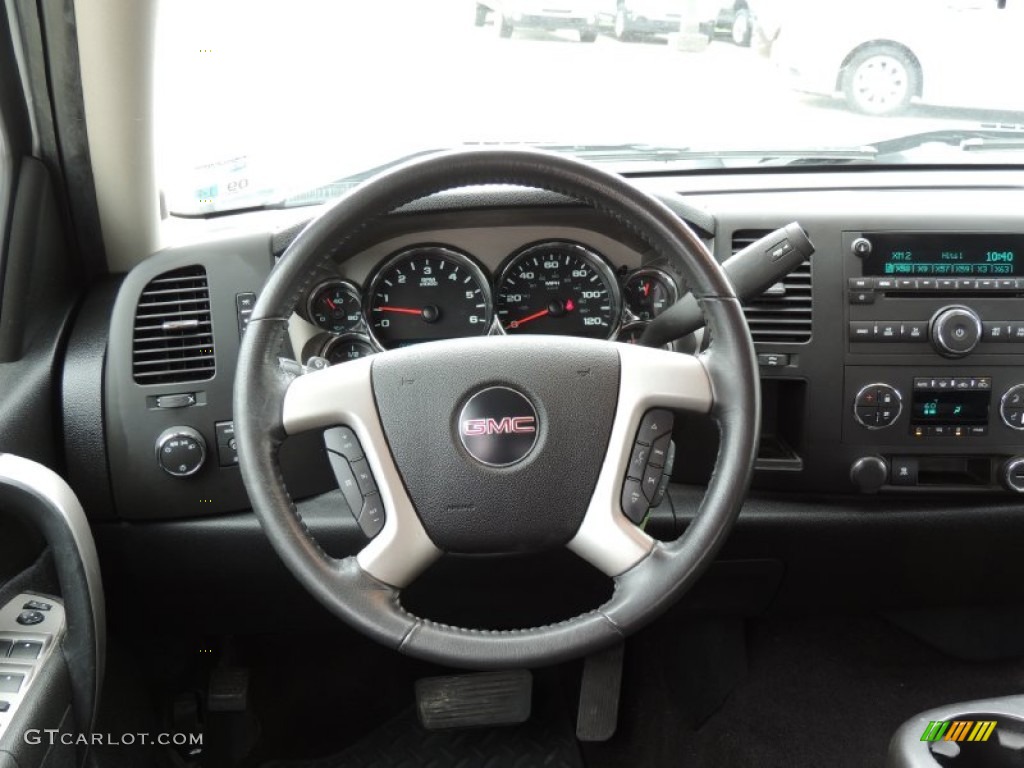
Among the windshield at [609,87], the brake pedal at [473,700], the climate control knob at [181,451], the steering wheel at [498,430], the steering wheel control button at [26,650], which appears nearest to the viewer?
the steering wheel at [498,430]

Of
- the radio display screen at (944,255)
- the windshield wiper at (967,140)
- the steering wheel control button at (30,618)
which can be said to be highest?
the windshield wiper at (967,140)

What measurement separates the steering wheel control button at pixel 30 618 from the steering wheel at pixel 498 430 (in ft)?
1.59

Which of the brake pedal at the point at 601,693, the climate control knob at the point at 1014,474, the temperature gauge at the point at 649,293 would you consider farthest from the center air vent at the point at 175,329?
the climate control knob at the point at 1014,474

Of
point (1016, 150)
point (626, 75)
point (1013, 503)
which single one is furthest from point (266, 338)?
point (1016, 150)

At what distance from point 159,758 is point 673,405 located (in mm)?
1388

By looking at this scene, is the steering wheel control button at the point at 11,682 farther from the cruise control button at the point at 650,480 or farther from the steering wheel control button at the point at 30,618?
the cruise control button at the point at 650,480

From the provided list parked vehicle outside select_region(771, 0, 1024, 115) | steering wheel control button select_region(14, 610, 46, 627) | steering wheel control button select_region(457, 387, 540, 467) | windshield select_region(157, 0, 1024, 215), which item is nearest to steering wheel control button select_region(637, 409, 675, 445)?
steering wheel control button select_region(457, 387, 540, 467)

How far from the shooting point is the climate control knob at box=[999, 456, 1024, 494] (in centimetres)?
183

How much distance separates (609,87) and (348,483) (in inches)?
44.3

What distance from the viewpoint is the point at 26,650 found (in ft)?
4.64

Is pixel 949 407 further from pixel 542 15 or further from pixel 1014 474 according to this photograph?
pixel 542 15

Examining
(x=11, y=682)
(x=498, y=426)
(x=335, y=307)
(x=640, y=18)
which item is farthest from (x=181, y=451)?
(x=640, y=18)

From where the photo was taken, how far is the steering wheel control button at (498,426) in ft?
4.33

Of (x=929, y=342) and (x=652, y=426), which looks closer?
(x=652, y=426)
